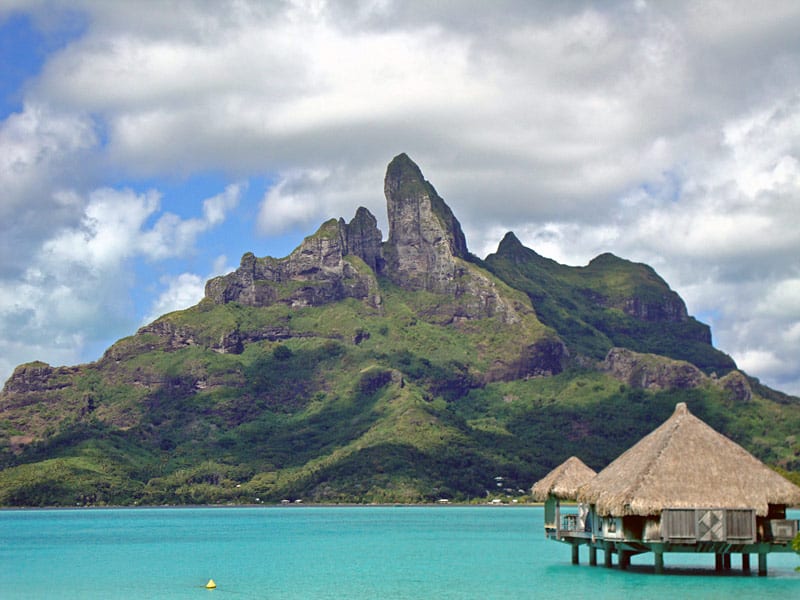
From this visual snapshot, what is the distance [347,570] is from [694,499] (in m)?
17.0

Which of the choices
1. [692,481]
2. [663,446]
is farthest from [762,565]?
[663,446]

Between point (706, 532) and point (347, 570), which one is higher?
point (706, 532)

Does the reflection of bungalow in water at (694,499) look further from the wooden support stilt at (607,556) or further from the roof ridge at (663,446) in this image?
the wooden support stilt at (607,556)

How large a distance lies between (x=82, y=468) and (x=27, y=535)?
82.5 metres

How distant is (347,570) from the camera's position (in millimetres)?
49031

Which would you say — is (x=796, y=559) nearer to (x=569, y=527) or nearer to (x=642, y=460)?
(x=569, y=527)

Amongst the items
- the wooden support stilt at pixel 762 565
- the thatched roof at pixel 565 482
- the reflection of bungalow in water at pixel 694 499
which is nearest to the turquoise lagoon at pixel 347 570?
the wooden support stilt at pixel 762 565

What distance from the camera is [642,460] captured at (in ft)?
130

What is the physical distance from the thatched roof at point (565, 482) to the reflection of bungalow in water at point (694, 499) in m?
3.48

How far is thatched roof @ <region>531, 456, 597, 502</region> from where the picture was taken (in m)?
44.4

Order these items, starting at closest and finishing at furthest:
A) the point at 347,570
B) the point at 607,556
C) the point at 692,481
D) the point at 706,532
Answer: the point at 706,532
the point at 692,481
the point at 607,556
the point at 347,570

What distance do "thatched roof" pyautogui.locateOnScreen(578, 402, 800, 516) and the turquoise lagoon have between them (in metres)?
2.82

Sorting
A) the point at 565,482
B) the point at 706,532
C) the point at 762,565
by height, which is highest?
the point at 565,482

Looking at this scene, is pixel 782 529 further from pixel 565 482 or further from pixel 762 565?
pixel 565 482
